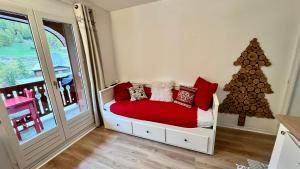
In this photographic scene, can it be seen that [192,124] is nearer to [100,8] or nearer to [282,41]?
[282,41]

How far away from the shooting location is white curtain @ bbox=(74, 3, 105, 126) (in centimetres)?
232

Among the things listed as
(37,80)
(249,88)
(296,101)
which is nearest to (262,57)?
(249,88)

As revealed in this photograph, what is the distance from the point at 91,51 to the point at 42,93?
99 centimetres

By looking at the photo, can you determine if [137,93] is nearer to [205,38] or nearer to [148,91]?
[148,91]

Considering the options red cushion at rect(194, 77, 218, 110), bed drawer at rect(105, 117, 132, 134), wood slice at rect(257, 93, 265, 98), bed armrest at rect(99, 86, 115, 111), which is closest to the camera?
red cushion at rect(194, 77, 218, 110)

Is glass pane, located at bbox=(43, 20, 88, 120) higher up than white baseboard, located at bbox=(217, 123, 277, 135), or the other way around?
glass pane, located at bbox=(43, 20, 88, 120)

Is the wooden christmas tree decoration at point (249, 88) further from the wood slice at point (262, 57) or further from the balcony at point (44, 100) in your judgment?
the balcony at point (44, 100)

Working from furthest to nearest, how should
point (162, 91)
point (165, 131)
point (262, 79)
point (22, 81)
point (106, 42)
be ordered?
point (106, 42)
point (162, 91)
point (262, 79)
point (165, 131)
point (22, 81)

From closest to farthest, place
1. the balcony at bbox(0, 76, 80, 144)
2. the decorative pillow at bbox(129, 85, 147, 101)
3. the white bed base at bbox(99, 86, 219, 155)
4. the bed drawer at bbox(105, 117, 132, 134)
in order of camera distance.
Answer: the balcony at bbox(0, 76, 80, 144), the white bed base at bbox(99, 86, 219, 155), the bed drawer at bbox(105, 117, 132, 134), the decorative pillow at bbox(129, 85, 147, 101)

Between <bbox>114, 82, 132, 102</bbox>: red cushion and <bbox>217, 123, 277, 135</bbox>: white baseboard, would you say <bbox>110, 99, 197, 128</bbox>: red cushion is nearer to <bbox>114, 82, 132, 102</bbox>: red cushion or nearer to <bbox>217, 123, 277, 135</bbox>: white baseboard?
<bbox>114, 82, 132, 102</bbox>: red cushion

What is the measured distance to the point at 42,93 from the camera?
78.5 inches

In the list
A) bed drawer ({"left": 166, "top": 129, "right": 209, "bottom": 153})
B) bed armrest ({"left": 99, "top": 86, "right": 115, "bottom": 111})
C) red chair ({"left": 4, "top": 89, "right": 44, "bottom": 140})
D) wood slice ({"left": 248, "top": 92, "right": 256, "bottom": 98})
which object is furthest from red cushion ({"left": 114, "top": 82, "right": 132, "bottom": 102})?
wood slice ({"left": 248, "top": 92, "right": 256, "bottom": 98})

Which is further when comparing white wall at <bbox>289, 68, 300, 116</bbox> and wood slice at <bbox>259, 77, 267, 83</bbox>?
wood slice at <bbox>259, 77, 267, 83</bbox>

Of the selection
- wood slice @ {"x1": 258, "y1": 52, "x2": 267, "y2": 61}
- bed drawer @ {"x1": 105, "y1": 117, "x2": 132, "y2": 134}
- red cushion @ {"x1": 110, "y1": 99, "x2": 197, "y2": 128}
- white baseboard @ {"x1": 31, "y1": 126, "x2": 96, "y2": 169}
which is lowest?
white baseboard @ {"x1": 31, "y1": 126, "x2": 96, "y2": 169}
